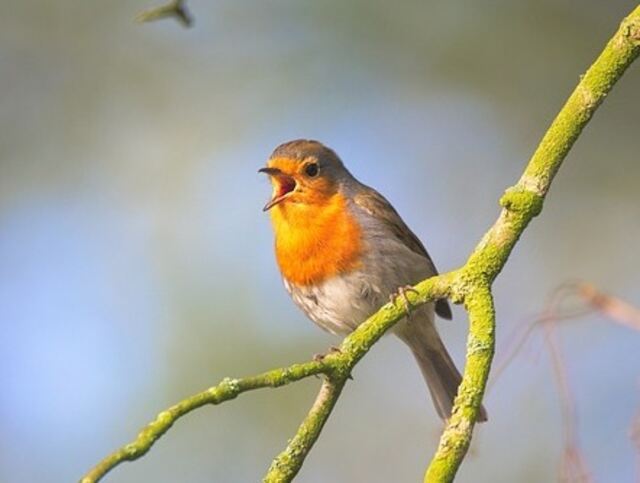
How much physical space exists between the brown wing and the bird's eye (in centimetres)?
19

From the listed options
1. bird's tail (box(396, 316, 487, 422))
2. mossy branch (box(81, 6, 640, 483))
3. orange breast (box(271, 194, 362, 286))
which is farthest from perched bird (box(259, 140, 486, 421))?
mossy branch (box(81, 6, 640, 483))

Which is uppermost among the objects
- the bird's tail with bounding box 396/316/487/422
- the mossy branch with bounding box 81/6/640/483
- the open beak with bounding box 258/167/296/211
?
the open beak with bounding box 258/167/296/211

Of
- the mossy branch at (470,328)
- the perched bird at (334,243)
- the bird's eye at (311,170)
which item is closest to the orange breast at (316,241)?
the perched bird at (334,243)

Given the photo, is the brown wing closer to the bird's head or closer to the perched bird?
the perched bird

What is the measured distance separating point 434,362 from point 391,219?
70 centimetres

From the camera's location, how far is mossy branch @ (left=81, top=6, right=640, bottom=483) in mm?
2029

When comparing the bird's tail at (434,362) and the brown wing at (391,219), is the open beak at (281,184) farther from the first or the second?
the bird's tail at (434,362)

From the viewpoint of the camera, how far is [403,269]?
15.0ft

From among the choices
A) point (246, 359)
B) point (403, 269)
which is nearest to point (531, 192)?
point (403, 269)

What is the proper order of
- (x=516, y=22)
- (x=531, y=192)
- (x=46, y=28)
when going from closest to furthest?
(x=531, y=192)
(x=516, y=22)
(x=46, y=28)

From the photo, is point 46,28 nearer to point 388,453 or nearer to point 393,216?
point 388,453

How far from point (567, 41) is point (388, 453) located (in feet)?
8.91

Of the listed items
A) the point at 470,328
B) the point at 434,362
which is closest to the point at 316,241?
the point at 434,362

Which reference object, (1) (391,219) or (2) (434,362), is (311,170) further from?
(2) (434,362)
